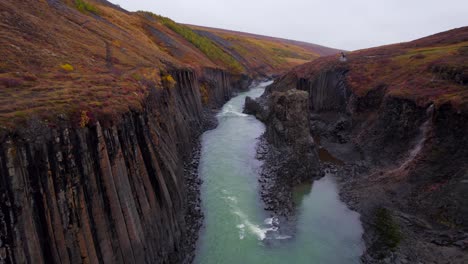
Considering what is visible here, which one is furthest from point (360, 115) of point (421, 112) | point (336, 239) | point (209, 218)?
point (209, 218)

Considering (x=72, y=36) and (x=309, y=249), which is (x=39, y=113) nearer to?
(x=309, y=249)

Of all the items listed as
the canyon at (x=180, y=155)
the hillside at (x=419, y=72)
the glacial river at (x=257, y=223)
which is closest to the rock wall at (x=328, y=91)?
the canyon at (x=180, y=155)

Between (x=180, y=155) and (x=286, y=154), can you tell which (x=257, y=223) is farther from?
(x=286, y=154)

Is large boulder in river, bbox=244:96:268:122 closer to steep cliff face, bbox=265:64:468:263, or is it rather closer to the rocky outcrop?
the rocky outcrop

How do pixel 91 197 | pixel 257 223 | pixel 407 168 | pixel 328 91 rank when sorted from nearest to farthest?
pixel 91 197 < pixel 257 223 < pixel 407 168 < pixel 328 91

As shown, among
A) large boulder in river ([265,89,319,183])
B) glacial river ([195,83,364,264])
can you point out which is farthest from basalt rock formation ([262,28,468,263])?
large boulder in river ([265,89,319,183])

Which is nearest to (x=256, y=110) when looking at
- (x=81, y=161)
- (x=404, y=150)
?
(x=404, y=150)
